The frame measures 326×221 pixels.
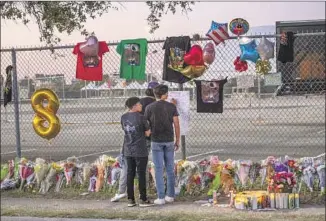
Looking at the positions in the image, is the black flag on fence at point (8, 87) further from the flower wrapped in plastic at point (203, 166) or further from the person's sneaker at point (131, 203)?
the flower wrapped in plastic at point (203, 166)

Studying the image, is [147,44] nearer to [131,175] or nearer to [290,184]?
[131,175]

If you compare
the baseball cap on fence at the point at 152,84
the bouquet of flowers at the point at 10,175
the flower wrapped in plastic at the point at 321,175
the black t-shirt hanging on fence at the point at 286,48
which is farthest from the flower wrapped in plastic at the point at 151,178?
the black t-shirt hanging on fence at the point at 286,48

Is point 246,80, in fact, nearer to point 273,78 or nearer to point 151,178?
point 273,78

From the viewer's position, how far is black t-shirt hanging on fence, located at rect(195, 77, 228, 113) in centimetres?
865

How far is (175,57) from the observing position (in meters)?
8.69

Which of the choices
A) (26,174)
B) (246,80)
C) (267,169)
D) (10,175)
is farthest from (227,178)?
(10,175)

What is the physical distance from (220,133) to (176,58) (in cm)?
886

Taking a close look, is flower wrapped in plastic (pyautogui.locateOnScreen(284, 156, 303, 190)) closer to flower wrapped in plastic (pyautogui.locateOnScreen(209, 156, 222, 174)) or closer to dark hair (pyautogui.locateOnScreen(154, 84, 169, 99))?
flower wrapped in plastic (pyautogui.locateOnScreen(209, 156, 222, 174))

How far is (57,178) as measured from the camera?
9.16m

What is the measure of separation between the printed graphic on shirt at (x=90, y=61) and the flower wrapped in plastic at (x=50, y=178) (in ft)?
5.98

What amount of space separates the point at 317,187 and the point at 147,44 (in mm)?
3528

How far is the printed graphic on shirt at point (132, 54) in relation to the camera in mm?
9031

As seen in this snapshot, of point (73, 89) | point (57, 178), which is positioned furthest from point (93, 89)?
point (57, 178)

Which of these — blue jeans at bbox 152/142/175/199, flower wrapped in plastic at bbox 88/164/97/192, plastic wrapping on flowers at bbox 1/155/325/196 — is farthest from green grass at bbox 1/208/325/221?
flower wrapped in plastic at bbox 88/164/97/192
